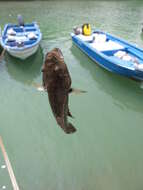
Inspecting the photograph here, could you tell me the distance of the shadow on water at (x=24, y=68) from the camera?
680 cm

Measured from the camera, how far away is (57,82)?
1.60 metres

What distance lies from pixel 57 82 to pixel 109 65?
16.7 ft

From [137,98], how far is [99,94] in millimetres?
1134

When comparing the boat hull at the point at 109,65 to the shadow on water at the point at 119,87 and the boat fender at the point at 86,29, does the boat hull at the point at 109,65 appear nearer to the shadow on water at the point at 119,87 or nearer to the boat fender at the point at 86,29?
the shadow on water at the point at 119,87

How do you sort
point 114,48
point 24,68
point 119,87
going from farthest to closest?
point 24,68
point 114,48
point 119,87

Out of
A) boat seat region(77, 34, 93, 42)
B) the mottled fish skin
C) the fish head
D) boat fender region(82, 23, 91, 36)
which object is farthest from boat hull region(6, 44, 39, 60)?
the fish head

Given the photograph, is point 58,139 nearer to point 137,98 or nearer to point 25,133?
point 25,133

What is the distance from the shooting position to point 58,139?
4.30m

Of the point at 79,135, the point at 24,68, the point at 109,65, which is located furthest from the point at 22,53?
the point at 79,135

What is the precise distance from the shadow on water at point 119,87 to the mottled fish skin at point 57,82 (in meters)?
3.83

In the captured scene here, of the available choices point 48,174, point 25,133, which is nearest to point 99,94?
point 25,133

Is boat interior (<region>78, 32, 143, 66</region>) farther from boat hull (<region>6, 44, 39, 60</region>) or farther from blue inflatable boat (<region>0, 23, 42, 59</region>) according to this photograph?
boat hull (<region>6, 44, 39, 60</region>)

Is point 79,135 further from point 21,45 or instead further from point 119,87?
point 21,45

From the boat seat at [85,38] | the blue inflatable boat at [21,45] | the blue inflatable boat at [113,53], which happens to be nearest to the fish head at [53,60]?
the blue inflatable boat at [113,53]
